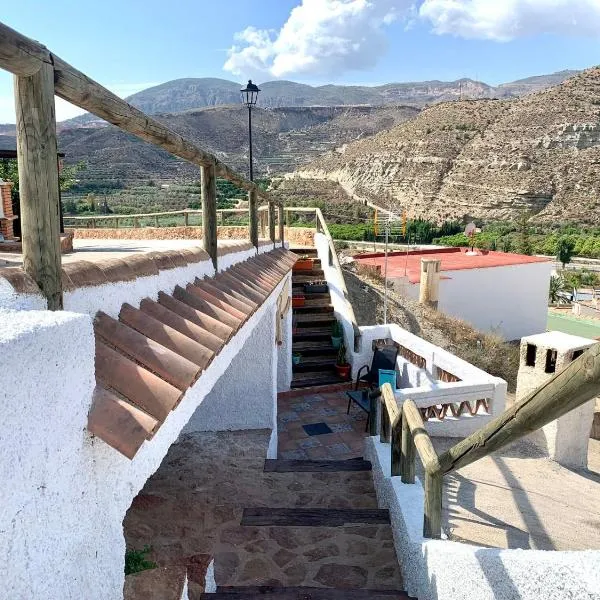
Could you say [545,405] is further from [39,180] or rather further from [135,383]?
[39,180]

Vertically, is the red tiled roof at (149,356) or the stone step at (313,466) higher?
the red tiled roof at (149,356)

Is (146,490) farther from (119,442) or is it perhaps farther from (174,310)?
(119,442)

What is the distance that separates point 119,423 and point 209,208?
2.39 m

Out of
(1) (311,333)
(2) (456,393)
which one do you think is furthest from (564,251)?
(2) (456,393)

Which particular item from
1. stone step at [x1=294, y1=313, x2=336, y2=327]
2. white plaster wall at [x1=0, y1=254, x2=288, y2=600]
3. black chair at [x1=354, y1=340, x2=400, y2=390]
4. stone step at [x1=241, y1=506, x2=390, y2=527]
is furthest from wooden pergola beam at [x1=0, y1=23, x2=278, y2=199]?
stone step at [x1=294, y1=313, x2=336, y2=327]

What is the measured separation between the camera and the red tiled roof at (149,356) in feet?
4.58

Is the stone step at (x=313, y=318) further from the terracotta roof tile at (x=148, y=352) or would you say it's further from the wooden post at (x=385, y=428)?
the terracotta roof tile at (x=148, y=352)

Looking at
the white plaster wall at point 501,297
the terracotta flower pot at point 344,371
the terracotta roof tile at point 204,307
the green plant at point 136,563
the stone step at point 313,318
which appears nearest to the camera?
the green plant at point 136,563

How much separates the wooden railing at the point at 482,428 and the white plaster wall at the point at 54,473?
4.52 feet

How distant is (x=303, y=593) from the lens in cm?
301

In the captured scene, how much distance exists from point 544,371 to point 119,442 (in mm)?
5959

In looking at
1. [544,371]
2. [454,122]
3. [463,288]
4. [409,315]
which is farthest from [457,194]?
[544,371]

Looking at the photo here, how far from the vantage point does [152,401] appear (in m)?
1.53

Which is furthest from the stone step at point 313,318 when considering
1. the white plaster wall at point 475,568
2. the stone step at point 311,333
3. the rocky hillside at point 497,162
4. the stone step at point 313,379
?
the rocky hillside at point 497,162
